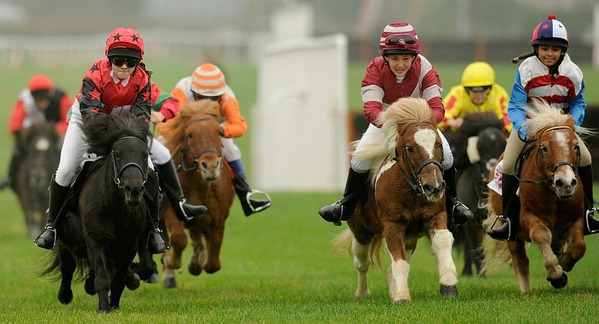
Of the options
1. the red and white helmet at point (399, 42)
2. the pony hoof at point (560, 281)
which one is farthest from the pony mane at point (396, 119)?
the pony hoof at point (560, 281)

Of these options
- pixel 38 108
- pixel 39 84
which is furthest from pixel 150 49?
pixel 39 84

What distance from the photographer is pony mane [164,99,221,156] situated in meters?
12.0

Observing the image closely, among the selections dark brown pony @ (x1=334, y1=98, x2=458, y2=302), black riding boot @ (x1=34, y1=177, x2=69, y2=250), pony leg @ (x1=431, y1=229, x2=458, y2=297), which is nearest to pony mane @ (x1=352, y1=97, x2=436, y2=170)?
dark brown pony @ (x1=334, y1=98, x2=458, y2=302)

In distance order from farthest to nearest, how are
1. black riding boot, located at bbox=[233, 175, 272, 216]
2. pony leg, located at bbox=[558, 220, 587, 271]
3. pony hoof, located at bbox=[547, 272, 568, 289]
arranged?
black riding boot, located at bbox=[233, 175, 272, 216] → pony leg, located at bbox=[558, 220, 587, 271] → pony hoof, located at bbox=[547, 272, 568, 289]

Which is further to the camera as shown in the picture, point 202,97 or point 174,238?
point 202,97

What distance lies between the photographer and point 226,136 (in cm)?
1204

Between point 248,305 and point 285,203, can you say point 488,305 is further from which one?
point 285,203

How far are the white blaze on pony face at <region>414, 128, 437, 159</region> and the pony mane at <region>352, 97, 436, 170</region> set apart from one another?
0.48 feet

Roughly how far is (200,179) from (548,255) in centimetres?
398

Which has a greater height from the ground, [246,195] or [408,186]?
[408,186]

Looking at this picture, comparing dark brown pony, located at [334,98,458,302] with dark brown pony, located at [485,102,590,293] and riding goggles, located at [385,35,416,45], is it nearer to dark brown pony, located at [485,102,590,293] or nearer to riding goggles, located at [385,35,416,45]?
riding goggles, located at [385,35,416,45]

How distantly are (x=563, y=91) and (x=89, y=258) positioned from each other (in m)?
4.17

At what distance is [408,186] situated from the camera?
30.2ft

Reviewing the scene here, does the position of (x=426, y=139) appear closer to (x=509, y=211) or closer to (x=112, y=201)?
(x=509, y=211)
